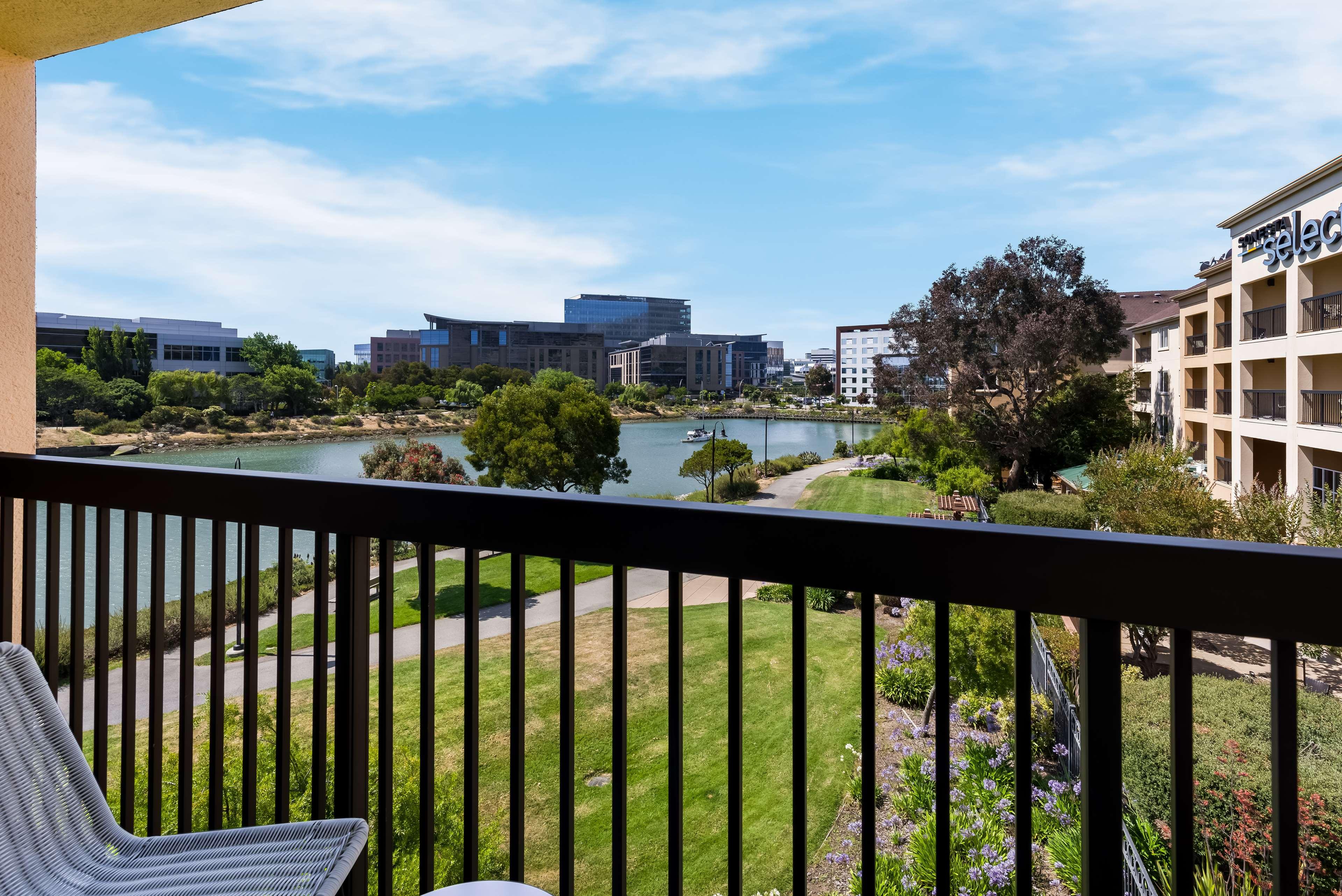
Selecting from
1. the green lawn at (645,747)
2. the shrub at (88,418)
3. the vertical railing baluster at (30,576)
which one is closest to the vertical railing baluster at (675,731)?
the vertical railing baluster at (30,576)

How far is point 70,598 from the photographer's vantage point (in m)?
1.31

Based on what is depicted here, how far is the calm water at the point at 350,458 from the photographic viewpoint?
370 inches

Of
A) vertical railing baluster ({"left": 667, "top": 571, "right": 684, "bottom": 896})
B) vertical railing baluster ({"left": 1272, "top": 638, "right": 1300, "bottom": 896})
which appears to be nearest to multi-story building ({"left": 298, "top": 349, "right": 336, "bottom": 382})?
vertical railing baluster ({"left": 667, "top": 571, "right": 684, "bottom": 896})

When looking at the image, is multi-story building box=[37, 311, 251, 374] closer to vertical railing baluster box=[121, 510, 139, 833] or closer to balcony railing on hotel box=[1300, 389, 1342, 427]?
vertical railing baluster box=[121, 510, 139, 833]

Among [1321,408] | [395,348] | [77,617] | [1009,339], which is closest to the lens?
[77,617]

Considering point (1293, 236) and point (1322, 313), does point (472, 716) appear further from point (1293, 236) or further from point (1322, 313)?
point (1293, 236)

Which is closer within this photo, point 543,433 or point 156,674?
point 156,674

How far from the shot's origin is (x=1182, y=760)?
63 cm

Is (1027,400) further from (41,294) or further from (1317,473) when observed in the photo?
(41,294)

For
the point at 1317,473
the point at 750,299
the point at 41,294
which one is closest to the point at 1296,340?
the point at 1317,473

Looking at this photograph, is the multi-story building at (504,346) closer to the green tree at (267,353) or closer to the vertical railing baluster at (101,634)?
the green tree at (267,353)

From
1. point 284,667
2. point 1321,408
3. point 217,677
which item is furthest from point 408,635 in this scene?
point 1321,408

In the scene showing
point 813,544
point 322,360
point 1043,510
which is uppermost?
point 322,360

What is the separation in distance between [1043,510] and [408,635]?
13561 millimetres
